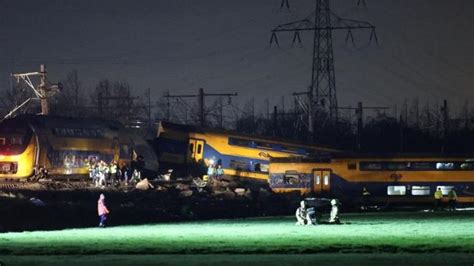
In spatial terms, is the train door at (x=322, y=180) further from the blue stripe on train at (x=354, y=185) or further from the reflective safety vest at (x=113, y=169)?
the reflective safety vest at (x=113, y=169)

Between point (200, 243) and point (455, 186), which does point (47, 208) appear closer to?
point (200, 243)

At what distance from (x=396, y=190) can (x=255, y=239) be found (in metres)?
39.4

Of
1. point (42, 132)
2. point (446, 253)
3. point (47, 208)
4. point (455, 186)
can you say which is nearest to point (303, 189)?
point (455, 186)

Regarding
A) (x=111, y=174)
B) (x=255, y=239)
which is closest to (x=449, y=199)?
(x=111, y=174)

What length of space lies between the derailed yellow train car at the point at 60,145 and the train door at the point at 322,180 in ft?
42.7

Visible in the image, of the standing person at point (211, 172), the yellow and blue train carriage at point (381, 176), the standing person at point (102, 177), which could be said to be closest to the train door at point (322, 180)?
the yellow and blue train carriage at point (381, 176)

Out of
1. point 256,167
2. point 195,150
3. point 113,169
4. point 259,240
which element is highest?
point 195,150

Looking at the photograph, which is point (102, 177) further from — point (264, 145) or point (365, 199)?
point (365, 199)

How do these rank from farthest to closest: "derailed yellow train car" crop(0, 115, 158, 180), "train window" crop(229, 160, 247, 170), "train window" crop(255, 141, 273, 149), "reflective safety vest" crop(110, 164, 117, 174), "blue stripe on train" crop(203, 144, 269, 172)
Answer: "train window" crop(255, 141, 273, 149), "train window" crop(229, 160, 247, 170), "blue stripe on train" crop(203, 144, 269, 172), "reflective safety vest" crop(110, 164, 117, 174), "derailed yellow train car" crop(0, 115, 158, 180)

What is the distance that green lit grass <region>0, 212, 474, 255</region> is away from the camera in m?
28.6

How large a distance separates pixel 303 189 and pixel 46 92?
23.8 m

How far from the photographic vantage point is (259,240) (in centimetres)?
3288

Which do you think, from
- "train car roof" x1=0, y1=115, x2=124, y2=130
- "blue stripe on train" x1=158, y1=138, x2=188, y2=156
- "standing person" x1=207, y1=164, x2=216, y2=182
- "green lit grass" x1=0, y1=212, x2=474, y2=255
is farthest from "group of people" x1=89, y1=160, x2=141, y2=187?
"green lit grass" x1=0, y1=212, x2=474, y2=255

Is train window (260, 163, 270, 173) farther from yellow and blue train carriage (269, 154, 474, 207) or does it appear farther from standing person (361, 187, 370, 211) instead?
standing person (361, 187, 370, 211)
